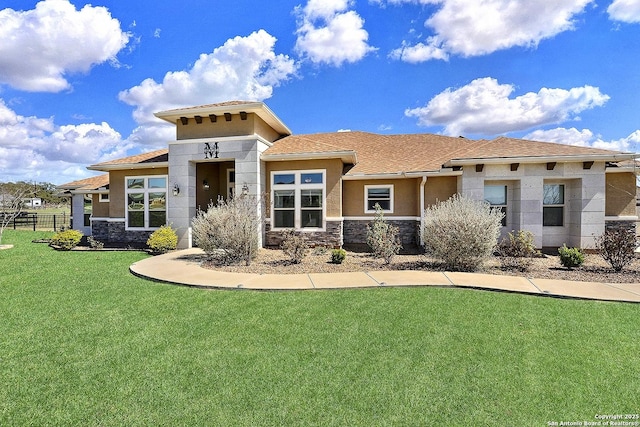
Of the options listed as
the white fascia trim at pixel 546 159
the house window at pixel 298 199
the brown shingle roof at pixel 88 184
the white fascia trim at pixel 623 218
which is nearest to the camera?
the white fascia trim at pixel 546 159

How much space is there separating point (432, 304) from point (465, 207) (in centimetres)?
427

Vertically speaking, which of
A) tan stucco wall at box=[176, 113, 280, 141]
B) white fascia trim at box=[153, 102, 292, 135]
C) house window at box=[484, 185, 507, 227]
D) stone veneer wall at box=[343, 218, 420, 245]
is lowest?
stone veneer wall at box=[343, 218, 420, 245]

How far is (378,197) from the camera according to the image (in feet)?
45.7

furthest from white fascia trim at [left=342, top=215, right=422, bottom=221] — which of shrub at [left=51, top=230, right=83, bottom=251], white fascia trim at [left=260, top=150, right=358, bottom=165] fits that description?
shrub at [left=51, top=230, right=83, bottom=251]

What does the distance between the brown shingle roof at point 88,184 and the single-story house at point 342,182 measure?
17.3 ft

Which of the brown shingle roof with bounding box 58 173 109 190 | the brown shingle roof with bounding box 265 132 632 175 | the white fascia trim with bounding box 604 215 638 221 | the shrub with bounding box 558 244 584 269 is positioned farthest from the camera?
the brown shingle roof with bounding box 58 173 109 190

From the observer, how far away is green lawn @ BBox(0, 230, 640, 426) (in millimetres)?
2865

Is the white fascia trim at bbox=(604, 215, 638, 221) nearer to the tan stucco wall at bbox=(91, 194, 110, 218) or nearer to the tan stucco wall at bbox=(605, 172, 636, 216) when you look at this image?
the tan stucco wall at bbox=(605, 172, 636, 216)

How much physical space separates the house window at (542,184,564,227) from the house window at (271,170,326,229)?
902 centimetres

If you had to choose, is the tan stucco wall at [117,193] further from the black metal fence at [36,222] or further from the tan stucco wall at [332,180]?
the black metal fence at [36,222]

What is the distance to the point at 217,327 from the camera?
4.71 meters

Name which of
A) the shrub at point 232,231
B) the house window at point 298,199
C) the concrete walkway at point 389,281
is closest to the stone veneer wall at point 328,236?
the house window at point 298,199

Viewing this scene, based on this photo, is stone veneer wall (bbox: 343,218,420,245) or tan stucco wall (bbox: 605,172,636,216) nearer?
tan stucco wall (bbox: 605,172,636,216)

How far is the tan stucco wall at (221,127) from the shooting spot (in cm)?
1286
